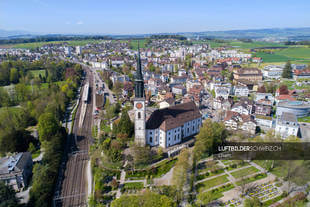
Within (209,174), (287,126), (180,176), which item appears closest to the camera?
(180,176)

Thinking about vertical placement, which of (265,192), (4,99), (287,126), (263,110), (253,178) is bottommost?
(265,192)

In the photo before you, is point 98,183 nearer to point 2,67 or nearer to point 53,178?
point 53,178

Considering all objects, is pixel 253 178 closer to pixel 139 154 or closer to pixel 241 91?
pixel 139 154

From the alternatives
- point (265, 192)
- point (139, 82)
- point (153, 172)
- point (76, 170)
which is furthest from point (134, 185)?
point (265, 192)

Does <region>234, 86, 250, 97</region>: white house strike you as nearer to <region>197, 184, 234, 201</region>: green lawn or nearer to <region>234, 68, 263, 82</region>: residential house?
<region>234, 68, 263, 82</region>: residential house

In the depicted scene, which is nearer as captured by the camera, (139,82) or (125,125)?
(139,82)

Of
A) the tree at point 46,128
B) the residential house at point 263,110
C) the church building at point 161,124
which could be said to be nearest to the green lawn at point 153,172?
the church building at point 161,124

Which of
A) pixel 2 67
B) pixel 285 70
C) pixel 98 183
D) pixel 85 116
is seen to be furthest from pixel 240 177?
pixel 2 67
